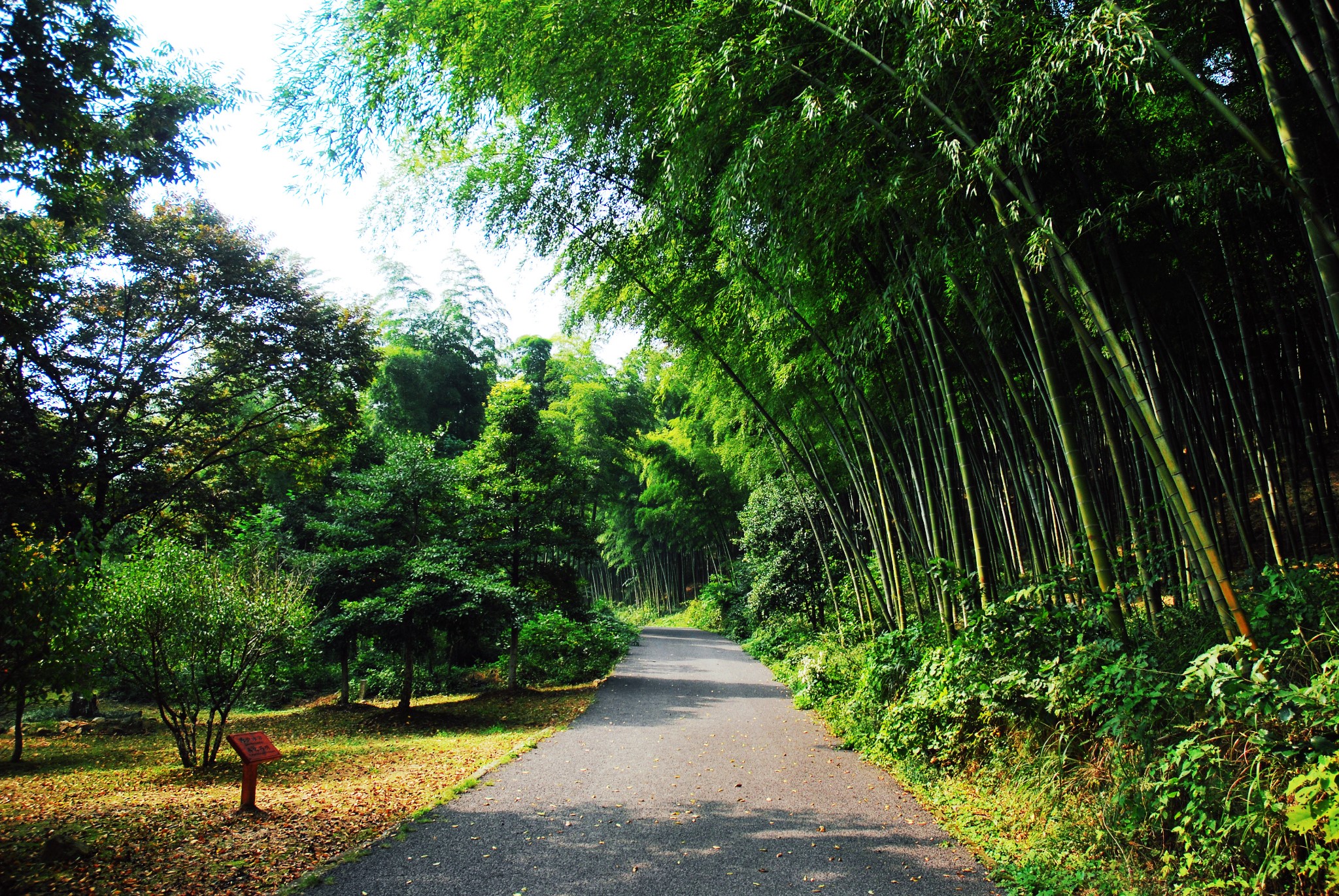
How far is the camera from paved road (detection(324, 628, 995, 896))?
8.86 feet

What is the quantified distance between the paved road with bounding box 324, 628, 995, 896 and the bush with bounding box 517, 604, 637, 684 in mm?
4104

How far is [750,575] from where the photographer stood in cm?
1475

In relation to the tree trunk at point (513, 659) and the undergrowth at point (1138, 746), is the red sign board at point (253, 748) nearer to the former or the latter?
the undergrowth at point (1138, 746)

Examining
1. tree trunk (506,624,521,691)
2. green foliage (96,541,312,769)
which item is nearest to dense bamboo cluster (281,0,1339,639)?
green foliage (96,541,312,769)

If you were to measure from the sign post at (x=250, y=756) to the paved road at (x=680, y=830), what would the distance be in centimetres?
106

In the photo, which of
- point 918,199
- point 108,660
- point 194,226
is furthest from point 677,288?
point 194,226

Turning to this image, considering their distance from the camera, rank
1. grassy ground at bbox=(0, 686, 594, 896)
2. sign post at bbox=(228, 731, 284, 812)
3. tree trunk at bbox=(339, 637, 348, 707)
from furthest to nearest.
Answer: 1. tree trunk at bbox=(339, 637, 348, 707)
2. sign post at bbox=(228, 731, 284, 812)
3. grassy ground at bbox=(0, 686, 594, 896)

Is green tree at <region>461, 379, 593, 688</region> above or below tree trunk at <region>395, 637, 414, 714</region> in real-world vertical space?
above

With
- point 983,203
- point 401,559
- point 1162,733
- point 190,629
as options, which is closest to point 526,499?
point 401,559

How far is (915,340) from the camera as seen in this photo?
4594mm

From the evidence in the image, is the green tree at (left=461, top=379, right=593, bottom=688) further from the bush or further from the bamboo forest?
the bamboo forest

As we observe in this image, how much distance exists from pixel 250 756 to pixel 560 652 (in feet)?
20.7

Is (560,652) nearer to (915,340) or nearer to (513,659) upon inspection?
(513,659)

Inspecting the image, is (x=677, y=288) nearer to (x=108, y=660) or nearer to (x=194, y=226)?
(x=108, y=660)
